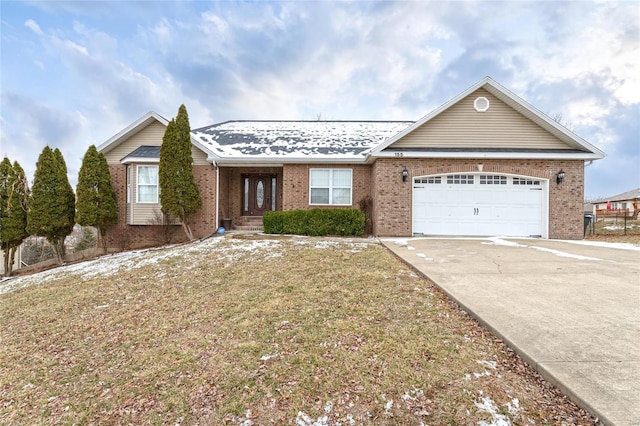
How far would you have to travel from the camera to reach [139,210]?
1223 centimetres

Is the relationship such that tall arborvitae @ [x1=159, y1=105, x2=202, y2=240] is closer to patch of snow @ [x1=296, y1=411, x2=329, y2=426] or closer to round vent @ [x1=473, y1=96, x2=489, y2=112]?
patch of snow @ [x1=296, y1=411, x2=329, y2=426]

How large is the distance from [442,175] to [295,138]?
22.1 ft

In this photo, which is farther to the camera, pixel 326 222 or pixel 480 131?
pixel 480 131

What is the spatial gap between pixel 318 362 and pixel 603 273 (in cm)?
626

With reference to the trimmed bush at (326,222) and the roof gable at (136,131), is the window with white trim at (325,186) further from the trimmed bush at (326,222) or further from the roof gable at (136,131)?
the roof gable at (136,131)

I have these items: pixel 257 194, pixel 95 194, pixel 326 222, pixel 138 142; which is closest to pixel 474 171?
pixel 326 222

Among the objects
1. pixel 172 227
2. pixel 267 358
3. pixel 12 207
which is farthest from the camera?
pixel 172 227

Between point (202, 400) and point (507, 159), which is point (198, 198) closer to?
point (202, 400)

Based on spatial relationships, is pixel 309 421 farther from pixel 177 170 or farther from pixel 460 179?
pixel 460 179

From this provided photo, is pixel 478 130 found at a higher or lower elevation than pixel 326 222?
higher

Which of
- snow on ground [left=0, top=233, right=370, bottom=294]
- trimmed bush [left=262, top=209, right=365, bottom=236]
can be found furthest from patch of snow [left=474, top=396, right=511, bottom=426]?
trimmed bush [left=262, top=209, right=365, bottom=236]

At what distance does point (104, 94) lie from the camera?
17344mm

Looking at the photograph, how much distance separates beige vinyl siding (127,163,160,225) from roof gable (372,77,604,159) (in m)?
8.97

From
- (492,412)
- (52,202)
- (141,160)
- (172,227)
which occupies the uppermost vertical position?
(141,160)
